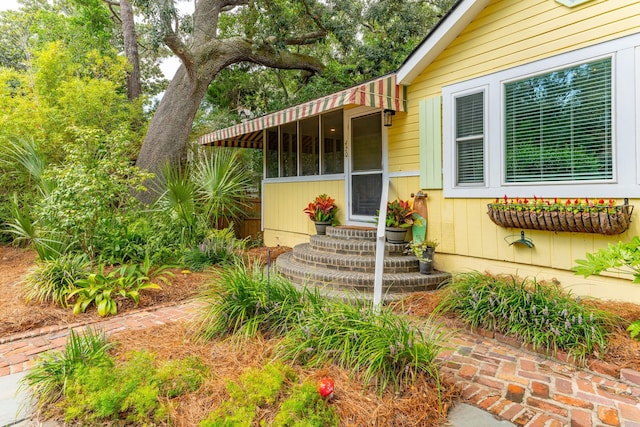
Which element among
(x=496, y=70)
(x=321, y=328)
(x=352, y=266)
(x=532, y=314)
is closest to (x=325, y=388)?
(x=321, y=328)

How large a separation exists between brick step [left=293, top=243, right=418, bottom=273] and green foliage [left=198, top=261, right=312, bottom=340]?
1.85 metres

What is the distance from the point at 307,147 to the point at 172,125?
5051mm

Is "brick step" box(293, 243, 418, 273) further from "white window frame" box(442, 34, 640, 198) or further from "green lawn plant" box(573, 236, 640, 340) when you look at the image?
"green lawn plant" box(573, 236, 640, 340)

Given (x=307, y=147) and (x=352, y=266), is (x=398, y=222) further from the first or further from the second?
(x=307, y=147)

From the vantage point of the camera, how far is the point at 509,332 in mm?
3520

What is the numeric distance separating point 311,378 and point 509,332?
2.26 metres

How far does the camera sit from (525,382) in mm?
2779

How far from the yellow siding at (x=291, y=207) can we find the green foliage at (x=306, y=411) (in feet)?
16.5

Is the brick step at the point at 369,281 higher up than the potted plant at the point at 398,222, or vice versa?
the potted plant at the point at 398,222

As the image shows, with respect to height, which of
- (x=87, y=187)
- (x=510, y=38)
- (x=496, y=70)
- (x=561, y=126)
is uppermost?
(x=510, y=38)

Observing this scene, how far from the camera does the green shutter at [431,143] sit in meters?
5.39

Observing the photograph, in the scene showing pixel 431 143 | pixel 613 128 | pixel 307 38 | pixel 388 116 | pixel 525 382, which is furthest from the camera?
pixel 307 38

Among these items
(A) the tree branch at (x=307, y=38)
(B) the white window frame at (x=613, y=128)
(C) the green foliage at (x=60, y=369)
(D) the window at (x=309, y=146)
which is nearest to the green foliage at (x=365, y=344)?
(C) the green foliage at (x=60, y=369)

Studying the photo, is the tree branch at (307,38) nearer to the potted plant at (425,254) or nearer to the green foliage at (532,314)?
the potted plant at (425,254)
